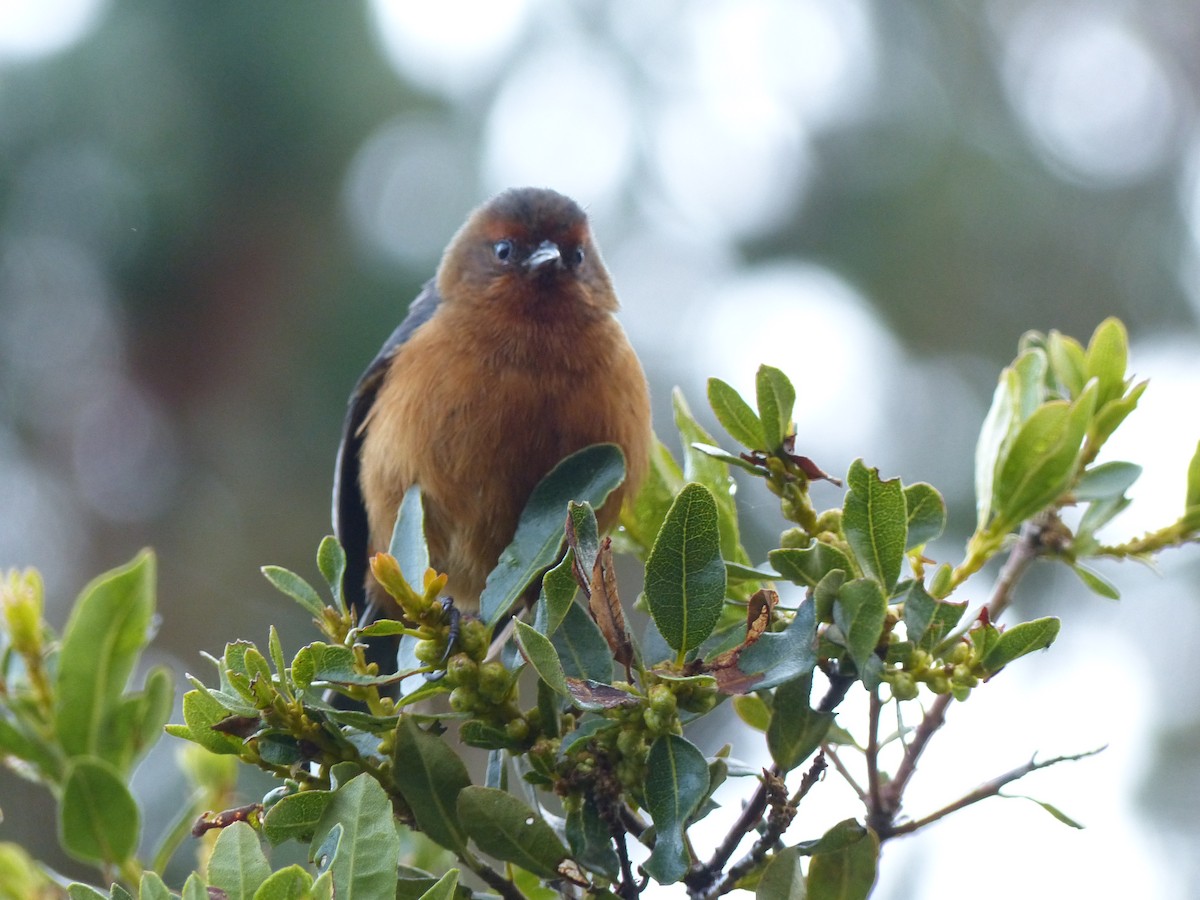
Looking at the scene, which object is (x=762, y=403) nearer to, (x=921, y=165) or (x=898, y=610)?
(x=898, y=610)

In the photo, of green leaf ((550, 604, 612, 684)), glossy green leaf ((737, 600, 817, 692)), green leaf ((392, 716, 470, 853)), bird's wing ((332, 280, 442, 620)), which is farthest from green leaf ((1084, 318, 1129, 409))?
bird's wing ((332, 280, 442, 620))

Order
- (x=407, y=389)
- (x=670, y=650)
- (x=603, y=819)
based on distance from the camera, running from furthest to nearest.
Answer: (x=407, y=389) → (x=670, y=650) → (x=603, y=819)

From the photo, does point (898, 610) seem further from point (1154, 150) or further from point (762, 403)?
point (1154, 150)

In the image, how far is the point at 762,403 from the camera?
202cm

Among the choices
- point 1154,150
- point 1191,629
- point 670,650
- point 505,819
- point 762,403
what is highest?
point 1154,150

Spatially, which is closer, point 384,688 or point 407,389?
point 384,688

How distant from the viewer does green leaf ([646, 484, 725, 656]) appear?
69.9 inches

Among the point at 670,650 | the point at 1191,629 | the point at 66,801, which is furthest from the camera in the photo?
the point at 1191,629

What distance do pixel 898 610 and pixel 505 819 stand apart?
2.25 ft

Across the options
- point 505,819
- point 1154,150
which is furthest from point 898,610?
point 1154,150

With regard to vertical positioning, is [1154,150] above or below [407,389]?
above

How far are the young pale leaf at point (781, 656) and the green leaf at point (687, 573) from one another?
0.25 ft

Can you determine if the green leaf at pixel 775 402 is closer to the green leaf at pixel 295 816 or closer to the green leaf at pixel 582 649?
the green leaf at pixel 582 649

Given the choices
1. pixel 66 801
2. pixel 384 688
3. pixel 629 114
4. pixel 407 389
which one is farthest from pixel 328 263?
pixel 66 801
